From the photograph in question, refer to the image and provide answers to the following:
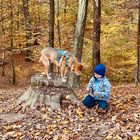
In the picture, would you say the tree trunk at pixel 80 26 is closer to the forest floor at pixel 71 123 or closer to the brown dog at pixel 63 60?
the brown dog at pixel 63 60

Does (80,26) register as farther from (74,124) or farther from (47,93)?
(74,124)

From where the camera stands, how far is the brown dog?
309 inches

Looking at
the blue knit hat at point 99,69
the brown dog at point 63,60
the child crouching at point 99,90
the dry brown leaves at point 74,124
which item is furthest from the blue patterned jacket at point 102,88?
the brown dog at point 63,60

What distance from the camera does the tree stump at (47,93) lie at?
7.59m

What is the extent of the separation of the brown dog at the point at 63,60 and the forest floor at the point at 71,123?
0.79 m

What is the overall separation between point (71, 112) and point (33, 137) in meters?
1.33

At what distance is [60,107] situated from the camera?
7469 millimetres

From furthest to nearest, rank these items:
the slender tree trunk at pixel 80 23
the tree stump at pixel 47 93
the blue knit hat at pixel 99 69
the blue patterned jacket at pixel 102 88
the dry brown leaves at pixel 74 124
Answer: the slender tree trunk at pixel 80 23 → the tree stump at pixel 47 93 → the blue patterned jacket at pixel 102 88 → the blue knit hat at pixel 99 69 → the dry brown leaves at pixel 74 124

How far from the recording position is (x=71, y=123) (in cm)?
662

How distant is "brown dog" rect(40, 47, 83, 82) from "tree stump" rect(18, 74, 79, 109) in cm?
20

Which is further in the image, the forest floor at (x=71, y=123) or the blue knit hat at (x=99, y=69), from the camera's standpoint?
the blue knit hat at (x=99, y=69)

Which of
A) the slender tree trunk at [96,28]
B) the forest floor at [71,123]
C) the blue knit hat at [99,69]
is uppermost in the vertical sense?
the slender tree trunk at [96,28]

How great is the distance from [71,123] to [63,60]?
1.94 meters

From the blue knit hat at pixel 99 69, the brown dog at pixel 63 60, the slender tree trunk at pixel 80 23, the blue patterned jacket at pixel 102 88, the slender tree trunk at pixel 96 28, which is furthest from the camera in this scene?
the slender tree trunk at pixel 96 28
